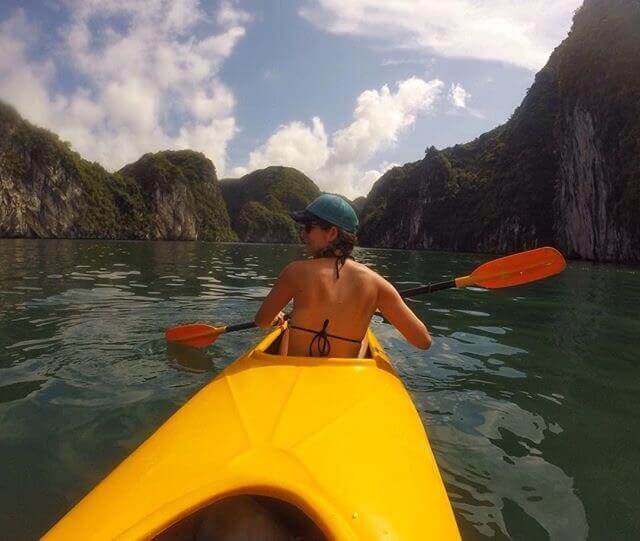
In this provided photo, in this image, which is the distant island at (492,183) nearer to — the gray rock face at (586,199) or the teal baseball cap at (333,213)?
the gray rock face at (586,199)

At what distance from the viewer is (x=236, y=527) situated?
1709 millimetres

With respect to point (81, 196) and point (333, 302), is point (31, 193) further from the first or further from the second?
point (333, 302)

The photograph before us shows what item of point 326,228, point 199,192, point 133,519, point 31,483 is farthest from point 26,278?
point 199,192

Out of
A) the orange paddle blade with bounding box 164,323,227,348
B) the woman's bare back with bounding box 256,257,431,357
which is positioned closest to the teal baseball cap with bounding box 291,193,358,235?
the woman's bare back with bounding box 256,257,431,357

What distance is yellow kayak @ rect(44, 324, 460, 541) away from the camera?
1.66 meters

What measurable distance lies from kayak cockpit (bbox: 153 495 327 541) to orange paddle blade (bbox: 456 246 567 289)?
3787 millimetres

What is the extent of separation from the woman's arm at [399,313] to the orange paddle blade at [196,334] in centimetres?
269

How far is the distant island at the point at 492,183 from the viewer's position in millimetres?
41906

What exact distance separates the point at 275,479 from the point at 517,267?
423 cm

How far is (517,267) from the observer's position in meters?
5.18

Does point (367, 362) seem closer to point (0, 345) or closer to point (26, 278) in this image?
point (0, 345)

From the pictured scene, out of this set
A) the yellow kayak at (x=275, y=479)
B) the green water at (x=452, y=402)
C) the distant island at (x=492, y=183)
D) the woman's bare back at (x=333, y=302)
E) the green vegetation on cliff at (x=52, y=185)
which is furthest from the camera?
the green vegetation on cliff at (x=52, y=185)

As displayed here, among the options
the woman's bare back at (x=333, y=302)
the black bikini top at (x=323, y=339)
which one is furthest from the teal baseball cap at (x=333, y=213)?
the black bikini top at (x=323, y=339)

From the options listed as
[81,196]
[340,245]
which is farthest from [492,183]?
[340,245]
